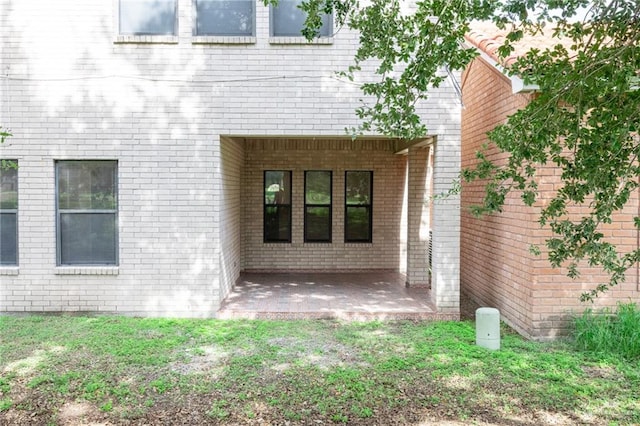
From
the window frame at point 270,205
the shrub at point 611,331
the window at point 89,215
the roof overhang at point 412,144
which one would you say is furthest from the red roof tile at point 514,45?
the window at point 89,215

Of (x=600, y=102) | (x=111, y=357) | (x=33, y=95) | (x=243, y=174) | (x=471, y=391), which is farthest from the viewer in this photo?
(x=243, y=174)

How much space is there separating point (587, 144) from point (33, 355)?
20.8 feet

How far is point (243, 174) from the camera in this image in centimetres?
1129

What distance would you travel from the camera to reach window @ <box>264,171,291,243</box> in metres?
11.4

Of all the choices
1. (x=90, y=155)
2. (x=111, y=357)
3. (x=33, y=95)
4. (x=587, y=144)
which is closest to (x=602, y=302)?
(x=587, y=144)

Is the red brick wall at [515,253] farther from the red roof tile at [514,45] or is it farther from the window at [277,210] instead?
the window at [277,210]

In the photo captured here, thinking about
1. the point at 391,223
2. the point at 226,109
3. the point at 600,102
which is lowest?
the point at 391,223

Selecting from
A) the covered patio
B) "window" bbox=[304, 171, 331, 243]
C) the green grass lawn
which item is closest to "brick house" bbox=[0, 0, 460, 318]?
the covered patio

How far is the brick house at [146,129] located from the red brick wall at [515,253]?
79 centimetres

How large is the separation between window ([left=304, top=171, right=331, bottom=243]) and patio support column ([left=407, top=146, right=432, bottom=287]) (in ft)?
8.07

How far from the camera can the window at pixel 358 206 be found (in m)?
11.5

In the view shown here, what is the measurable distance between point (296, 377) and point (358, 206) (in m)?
6.73

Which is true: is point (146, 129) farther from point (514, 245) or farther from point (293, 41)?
point (514, 245)

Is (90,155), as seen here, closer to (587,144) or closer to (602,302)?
(587,144)
